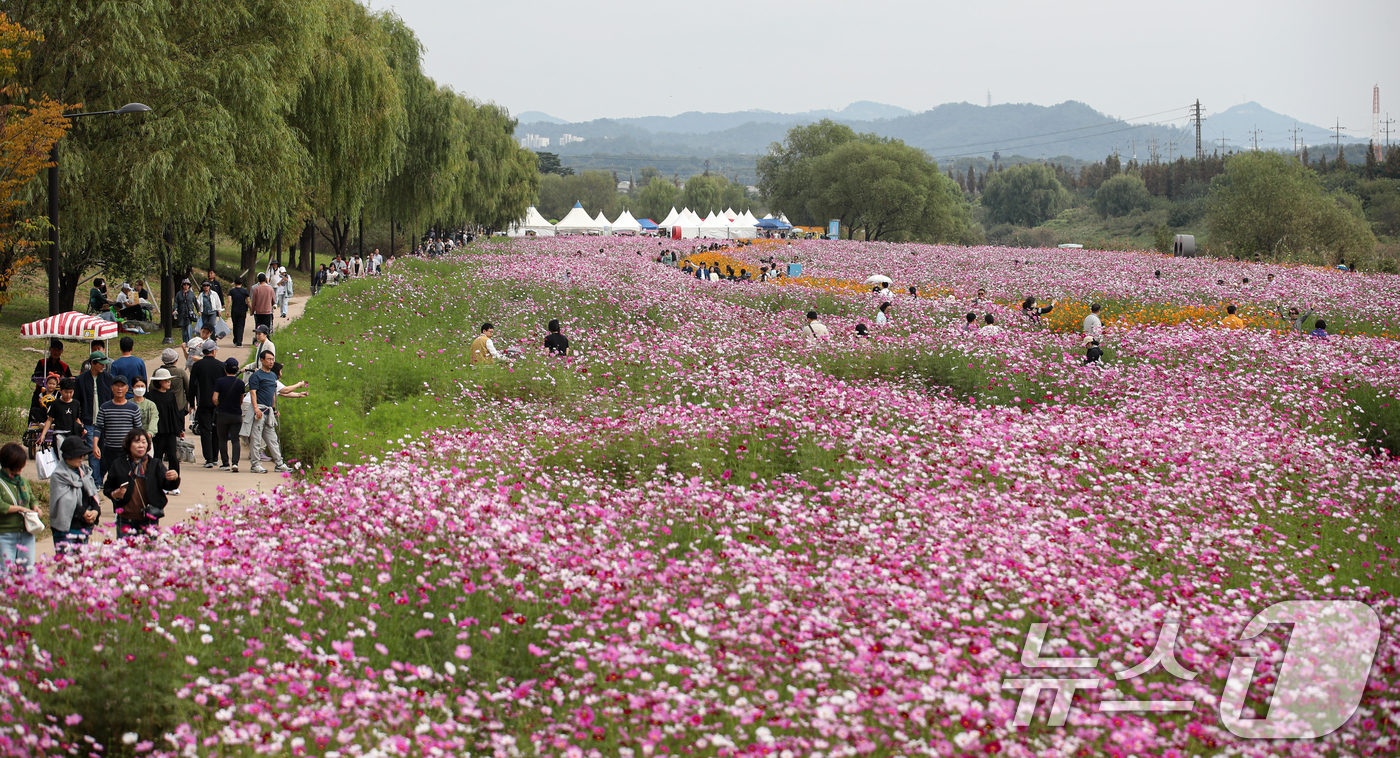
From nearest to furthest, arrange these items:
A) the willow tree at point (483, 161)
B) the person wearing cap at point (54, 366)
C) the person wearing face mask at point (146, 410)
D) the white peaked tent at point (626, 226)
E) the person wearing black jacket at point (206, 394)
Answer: the person wearing face mask at point (146, 410) → the person wearing black jacket at point (206, 394) → the person wearing cap at point (54, 366) → the willow tree at point (483, 161) → the white peaked tent at point (626, 226)

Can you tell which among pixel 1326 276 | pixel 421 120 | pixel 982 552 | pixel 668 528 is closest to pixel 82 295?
pixel 421 120

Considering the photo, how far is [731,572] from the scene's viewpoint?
708 cm

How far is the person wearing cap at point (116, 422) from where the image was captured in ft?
33.3

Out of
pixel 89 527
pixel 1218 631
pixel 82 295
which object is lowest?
pixel 1218 631

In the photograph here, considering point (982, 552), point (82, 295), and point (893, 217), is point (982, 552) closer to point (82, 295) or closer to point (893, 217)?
point (82, 295)

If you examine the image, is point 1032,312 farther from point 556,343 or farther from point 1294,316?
point 556,343

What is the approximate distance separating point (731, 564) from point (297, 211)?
28344 millimetres

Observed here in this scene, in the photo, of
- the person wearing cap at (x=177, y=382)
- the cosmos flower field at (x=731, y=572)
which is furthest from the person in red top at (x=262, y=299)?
the cosmos flower field at (x=731, y=572)

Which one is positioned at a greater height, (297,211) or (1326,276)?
(297,211)

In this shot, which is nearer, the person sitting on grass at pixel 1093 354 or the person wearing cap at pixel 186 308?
the person sitting on grass at pixel 1093 354

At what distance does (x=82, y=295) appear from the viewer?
103ft

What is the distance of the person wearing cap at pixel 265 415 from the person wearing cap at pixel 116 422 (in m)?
2.47

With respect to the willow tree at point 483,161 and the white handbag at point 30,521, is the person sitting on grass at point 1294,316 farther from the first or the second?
the willow tree at point 483,161

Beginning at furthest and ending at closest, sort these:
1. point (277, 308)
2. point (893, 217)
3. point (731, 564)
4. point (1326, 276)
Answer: point (893, 217), point (1326, 276), point (277, 308), point (731, 564)
